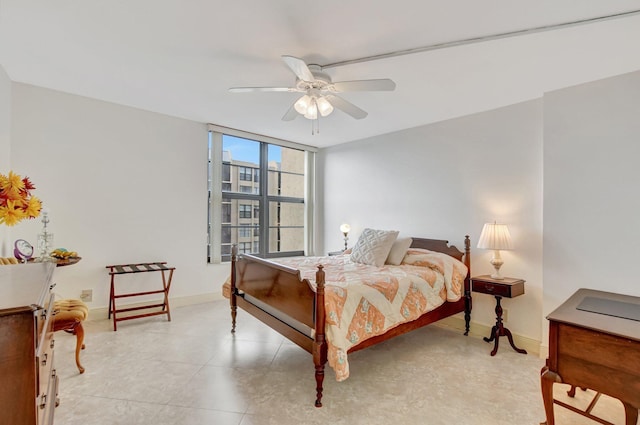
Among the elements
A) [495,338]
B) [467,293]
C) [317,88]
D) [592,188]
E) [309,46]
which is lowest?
[495,338]

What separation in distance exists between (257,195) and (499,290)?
3545mm

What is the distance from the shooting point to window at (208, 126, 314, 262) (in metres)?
4.27

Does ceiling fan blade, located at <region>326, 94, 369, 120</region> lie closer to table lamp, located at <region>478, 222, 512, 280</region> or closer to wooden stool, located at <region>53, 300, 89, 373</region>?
table lamp, located at <region>478, 222, 512, 280</region>

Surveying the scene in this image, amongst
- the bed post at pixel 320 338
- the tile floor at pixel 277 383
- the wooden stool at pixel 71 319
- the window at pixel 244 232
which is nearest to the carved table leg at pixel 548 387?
the tile floor at pixel 277 383

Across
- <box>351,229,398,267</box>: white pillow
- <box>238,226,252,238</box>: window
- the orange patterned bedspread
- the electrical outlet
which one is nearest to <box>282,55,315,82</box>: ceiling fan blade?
the orange patterned bedspread

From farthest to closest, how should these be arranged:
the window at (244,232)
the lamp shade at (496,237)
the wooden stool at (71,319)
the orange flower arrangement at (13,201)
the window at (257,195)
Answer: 1. the window at (244,232)
2. the window at (257,195)
3. the lamp shade at (496,237)
4. the wooden stool at (71,319)
5. the orange flower arrangement at (13,201)

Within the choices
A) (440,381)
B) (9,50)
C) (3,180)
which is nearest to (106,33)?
(9,50)

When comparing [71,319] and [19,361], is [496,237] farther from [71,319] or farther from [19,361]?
[71,319]

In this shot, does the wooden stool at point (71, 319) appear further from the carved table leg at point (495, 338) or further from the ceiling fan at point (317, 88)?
the carved table leg at point (495, 338)

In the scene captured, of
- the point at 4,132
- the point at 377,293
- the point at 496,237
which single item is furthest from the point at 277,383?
the point at 4,132

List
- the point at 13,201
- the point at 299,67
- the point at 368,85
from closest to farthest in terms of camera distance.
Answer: the point at 13,201
the point at 299,67
the point at 368,85

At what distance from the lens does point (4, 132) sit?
2.76m

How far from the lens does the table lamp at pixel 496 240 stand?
2.91m

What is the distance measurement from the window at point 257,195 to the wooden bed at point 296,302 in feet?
4.64
